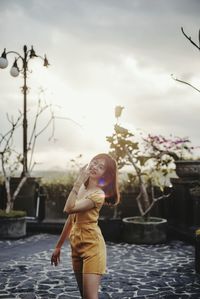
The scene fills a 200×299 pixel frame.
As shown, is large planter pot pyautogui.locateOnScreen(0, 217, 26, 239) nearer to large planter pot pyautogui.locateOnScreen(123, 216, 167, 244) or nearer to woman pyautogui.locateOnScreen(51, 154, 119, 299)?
large planter pot pyautogui.locateOnScreen(123, 216, 167, 244)

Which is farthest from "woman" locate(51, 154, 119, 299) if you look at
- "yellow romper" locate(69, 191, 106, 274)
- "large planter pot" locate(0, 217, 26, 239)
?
"large planter pot" locate(0, 217, 26, 239)

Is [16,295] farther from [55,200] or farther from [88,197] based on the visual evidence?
[55,200]

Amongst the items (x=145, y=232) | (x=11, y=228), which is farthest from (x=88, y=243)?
(x=11, y=228)

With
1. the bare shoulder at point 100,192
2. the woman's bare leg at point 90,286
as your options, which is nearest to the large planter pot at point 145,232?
the bare shoulder at point 100,192

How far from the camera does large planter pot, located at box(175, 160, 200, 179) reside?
11000mm

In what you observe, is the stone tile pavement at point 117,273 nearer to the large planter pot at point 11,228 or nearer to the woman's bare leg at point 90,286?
the large planter pot at point 11,228

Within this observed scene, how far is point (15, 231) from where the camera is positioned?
11188 millimetres

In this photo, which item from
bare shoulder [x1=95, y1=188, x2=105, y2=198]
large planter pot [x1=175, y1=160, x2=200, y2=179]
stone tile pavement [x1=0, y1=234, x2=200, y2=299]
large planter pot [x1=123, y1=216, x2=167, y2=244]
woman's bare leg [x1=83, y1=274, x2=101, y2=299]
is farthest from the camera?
large planter pot [x1=175, y1=160, x2=200, y2=179]

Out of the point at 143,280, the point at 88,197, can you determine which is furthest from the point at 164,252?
the point at 88,197

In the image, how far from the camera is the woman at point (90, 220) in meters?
3.27

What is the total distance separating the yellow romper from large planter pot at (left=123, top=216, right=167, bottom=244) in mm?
7001

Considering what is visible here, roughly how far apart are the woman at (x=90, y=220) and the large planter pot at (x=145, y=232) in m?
6.71

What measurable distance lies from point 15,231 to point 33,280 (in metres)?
4.78

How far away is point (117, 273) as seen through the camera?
23.7 feet
